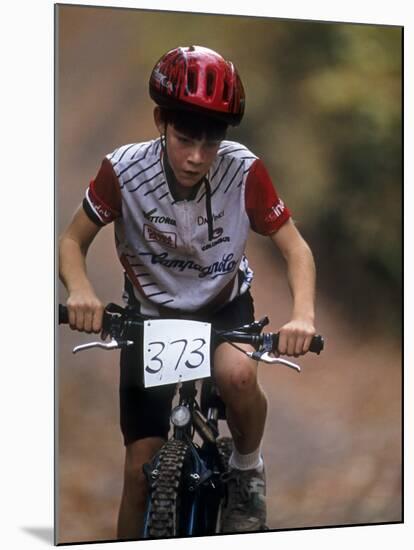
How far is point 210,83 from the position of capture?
6.66m

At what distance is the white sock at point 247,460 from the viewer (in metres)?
6.89

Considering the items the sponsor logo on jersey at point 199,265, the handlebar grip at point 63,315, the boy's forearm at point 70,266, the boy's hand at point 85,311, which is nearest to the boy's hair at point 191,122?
the sponsor logo on jersey at point 199,265

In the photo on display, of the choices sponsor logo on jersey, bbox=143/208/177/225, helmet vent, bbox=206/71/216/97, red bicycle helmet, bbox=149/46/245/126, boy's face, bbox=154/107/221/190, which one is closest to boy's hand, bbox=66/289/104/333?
sponsor logo on jersey, bbox=143/208/177/225

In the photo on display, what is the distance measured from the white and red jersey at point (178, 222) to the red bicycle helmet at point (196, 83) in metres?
0.20

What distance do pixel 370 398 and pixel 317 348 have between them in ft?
1.36

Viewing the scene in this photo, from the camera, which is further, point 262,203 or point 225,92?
point 262,203

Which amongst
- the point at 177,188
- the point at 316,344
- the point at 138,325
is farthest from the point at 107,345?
the point at 316,344

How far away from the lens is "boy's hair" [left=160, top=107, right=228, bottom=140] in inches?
262

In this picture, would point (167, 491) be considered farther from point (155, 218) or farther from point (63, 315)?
point (155, 218)

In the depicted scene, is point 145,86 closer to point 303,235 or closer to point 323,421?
point 303,235

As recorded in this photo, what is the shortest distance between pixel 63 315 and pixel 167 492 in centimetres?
91

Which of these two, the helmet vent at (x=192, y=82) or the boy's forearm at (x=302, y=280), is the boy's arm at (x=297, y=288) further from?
the helmet vent at (x=192, y=82)

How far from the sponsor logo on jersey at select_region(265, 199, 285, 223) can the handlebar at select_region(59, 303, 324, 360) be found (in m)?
0.46

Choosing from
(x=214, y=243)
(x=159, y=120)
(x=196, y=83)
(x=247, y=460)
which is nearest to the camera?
(x=196, y=83)
